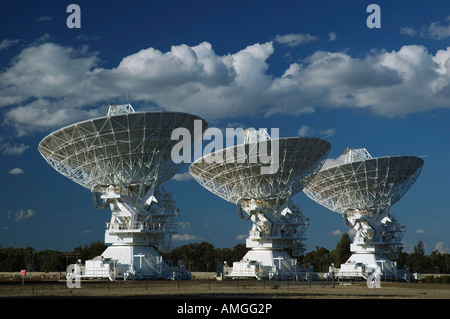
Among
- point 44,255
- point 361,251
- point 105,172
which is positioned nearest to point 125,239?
point 105,172

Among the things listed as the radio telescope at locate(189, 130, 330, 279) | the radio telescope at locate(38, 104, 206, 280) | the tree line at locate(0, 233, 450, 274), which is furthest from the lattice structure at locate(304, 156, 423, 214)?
the tree line at locate(0, 233, 450, 274)

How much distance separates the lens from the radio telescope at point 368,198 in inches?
2621

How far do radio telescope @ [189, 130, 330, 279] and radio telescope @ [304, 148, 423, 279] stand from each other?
25.9 feet

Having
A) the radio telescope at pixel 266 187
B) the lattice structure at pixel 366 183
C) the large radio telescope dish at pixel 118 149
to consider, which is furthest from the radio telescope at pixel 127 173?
the lattice structure at pixel 366 183

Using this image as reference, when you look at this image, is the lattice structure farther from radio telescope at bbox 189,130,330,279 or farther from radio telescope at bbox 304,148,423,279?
radio telescope at bbox 189,130,330,279

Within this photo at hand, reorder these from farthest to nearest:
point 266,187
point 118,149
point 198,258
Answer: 1. point 198,258
2. point 266,187
3. point 118,149

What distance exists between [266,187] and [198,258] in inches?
2432

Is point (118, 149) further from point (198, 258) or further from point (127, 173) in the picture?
point (198, 258)

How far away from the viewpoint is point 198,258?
392 feet

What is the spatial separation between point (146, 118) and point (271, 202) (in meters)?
20.2

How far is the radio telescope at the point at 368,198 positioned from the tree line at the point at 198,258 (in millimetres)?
36499

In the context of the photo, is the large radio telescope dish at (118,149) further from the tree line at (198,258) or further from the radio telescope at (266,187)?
the tree line at (198,258)

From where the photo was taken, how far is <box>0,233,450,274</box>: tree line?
108 meters

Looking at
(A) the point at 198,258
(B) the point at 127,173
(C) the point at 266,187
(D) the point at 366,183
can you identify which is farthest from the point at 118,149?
(A) the point at 198,258
